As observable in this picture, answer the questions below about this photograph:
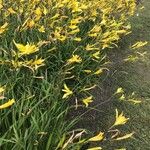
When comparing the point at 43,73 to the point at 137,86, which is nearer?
the point at 43,73

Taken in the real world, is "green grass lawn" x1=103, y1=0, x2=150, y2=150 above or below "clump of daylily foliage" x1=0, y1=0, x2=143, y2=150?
below

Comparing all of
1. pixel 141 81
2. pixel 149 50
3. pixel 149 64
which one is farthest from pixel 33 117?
pixel 149 50

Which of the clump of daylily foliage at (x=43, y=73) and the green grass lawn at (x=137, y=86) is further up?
the clump of daylily foliage at (x=43, y=73)

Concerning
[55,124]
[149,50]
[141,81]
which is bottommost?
[149,50]

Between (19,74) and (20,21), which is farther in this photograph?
(20,21)

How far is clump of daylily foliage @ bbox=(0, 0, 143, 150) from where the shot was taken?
2.79 meters

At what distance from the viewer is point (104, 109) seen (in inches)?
175

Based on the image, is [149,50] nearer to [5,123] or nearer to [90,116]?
[90,116]

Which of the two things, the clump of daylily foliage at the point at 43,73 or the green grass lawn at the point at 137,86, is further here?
the green grass lawn at the point at 137,86

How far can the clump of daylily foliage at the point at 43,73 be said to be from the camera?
2.79 metres

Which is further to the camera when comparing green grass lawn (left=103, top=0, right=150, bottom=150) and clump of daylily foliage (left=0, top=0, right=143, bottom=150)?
green grass lawn (left=103, top=0, right=150, bottom=150)

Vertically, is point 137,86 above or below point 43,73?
below

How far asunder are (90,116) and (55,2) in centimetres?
128

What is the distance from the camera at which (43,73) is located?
406cm
